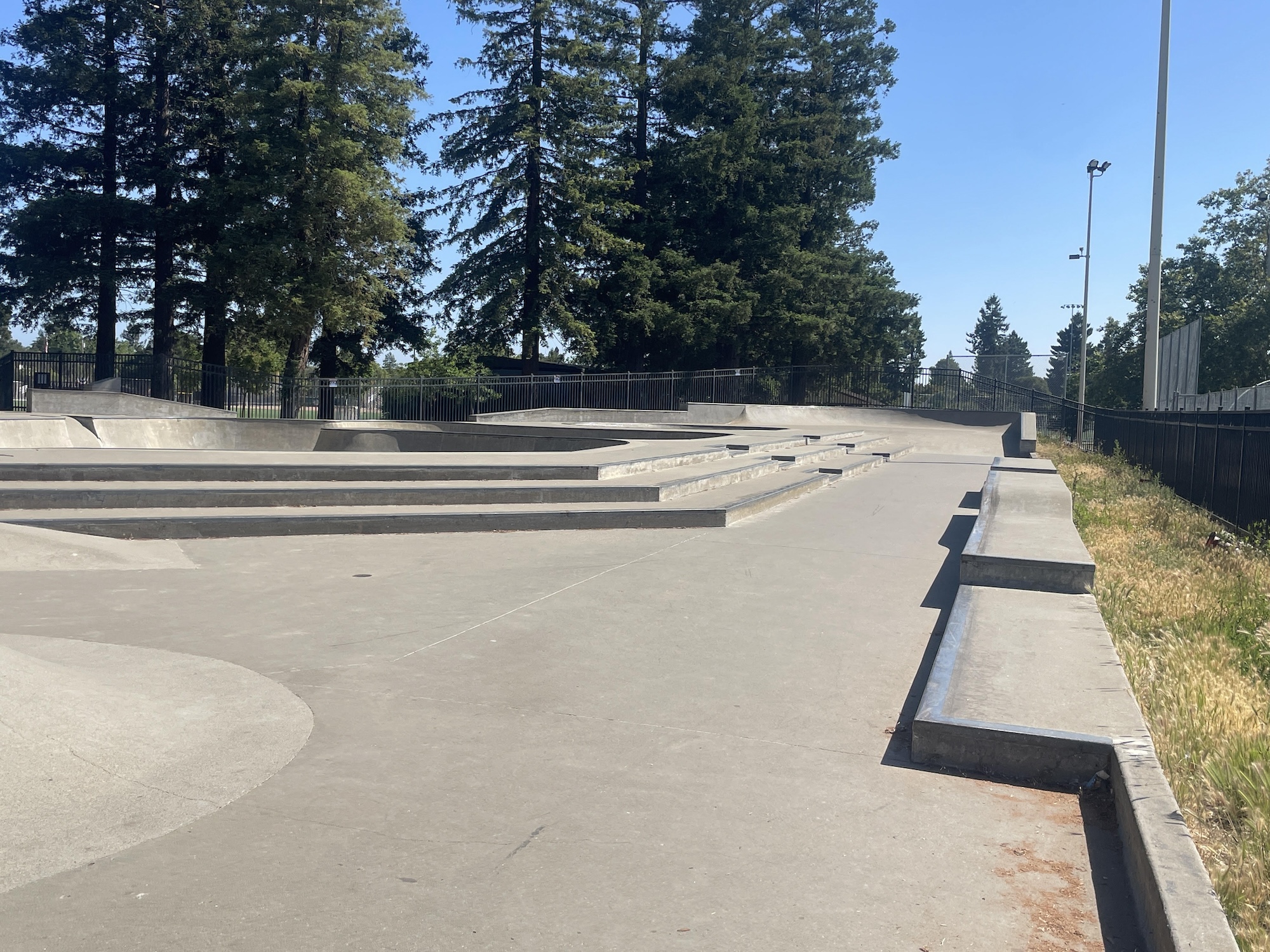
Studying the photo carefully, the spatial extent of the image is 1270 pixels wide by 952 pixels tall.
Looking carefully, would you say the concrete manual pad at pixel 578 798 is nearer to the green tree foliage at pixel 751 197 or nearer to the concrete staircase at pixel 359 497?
the concrete staircase at pixel 359 497

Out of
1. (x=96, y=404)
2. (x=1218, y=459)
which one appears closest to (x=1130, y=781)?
(x=1218, y=459)

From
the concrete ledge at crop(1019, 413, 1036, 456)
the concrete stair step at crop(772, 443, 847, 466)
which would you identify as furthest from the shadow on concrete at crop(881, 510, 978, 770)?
the concrete ledge at crop(1019, 413, 1036, 456)

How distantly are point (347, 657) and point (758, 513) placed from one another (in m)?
6.85

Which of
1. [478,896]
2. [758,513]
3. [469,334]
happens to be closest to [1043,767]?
[478,896]

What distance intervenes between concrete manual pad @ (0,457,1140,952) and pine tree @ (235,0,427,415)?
77.2ft

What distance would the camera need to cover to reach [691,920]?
282cm

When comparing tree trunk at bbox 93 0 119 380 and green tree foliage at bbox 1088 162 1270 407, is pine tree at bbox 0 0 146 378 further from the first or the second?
green tree foliage at bbox 1088 162 1270 407

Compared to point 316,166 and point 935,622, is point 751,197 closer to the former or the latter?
point 316,166

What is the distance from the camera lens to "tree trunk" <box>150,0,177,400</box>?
30375mm

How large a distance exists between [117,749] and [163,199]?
3228cm

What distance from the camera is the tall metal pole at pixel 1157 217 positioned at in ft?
73.4

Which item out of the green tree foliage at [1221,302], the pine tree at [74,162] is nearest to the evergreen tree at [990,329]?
the green tree foliage at [1221,302]

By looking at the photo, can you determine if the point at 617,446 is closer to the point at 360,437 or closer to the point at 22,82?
the point at 360,437

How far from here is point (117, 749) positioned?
12.7 ft
